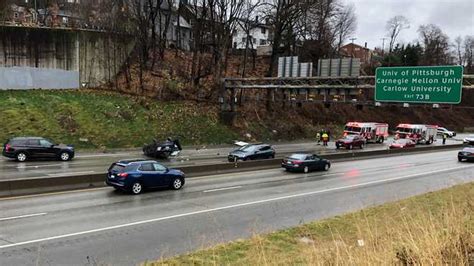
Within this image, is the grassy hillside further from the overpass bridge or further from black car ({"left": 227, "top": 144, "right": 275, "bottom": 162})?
black car ({"left": 227, "top": 144, "right": 275, "bottom": 162})

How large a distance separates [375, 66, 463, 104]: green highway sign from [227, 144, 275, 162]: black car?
30.5ft

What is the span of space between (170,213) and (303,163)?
16098 millimetres

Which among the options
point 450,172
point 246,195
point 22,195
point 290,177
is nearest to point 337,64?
point 450,172

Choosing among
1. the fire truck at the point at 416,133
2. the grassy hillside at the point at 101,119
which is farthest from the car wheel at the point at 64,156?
the fire truck at the point at 416,133

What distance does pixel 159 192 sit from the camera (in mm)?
20875

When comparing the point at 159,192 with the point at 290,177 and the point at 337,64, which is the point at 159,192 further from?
the point at 337,64

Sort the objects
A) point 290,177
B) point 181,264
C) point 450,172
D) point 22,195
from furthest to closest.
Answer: point 450,172
point 290,177
point 22,195
point 181,264

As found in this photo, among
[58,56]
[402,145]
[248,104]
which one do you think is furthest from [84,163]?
[402,145]

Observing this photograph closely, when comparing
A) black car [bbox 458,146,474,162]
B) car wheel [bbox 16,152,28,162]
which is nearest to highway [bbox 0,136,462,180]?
car wheel [bbox 16,152,28,162]

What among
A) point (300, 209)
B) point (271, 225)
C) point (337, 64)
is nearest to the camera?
point (271, 225)

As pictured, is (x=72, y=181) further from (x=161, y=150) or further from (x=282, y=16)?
(x=282, y=16)

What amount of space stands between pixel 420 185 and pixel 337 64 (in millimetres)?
22223

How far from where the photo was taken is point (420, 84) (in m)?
32.8

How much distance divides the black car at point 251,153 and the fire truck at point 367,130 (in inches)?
1071
